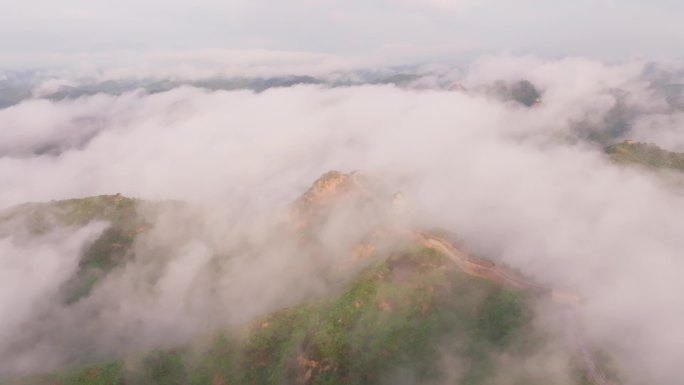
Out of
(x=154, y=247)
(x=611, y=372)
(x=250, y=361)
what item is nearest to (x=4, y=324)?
(x=154, y=247)

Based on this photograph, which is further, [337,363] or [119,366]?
[119,366]

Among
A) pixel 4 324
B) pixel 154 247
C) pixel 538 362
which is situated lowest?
pixel 4 324

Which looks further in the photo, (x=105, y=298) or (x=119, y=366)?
(x=105, y=298)

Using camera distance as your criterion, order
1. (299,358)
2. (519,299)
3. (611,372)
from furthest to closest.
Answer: (519,299) < (299,358) < (611,372)

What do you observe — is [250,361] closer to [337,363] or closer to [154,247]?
[337,363]

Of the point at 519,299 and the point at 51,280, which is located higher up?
the point at 519,299

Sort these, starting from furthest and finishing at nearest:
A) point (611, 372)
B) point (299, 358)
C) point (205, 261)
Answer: point (205, 261) → point (299, 358) → point (611, 372)

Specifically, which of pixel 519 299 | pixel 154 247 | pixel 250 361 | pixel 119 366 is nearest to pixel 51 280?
pixel 154 247

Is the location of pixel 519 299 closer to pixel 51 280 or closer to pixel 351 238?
pixel 351 238

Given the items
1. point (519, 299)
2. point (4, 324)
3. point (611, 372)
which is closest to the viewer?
point (611, 372)
